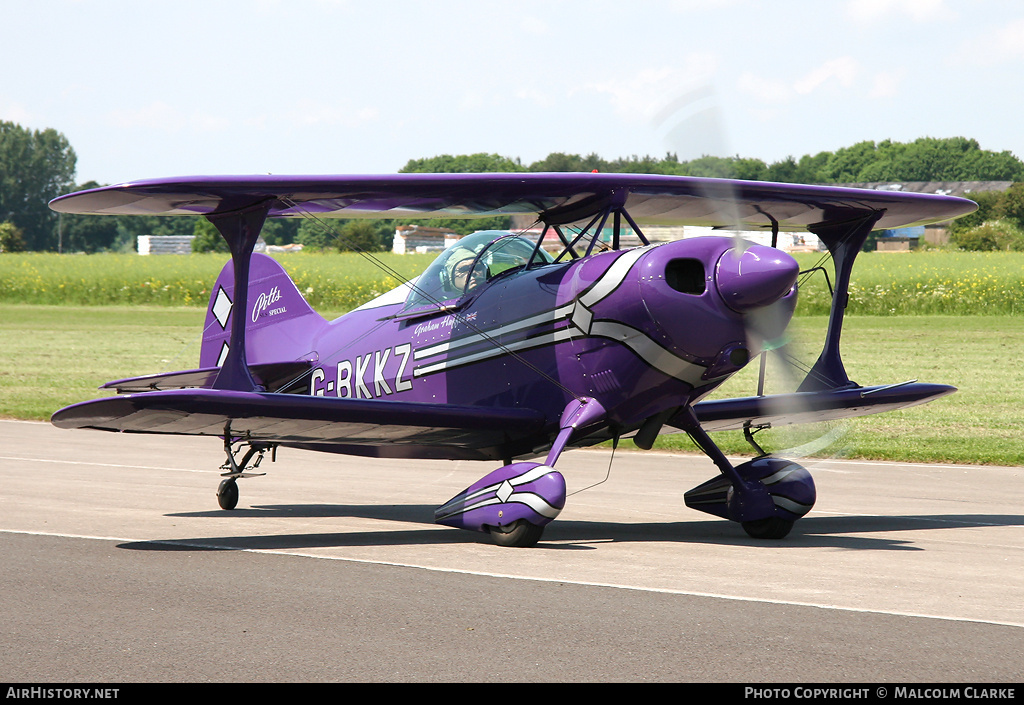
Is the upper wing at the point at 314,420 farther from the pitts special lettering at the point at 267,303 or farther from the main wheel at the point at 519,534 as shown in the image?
the pitts special lettering at the point at 267,303

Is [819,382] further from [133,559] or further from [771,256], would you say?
[133,559]

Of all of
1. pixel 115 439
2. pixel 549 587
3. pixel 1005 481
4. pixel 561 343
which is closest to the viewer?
pixel 549 587

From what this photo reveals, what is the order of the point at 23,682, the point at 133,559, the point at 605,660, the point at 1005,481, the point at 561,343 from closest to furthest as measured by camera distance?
the point at 23,682 → the point at 605,660 → the point at 133,559 → the point at 561,343 → the point at 1005,481

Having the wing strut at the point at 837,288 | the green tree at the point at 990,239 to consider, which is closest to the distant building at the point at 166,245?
the green tree at the point at 990,239

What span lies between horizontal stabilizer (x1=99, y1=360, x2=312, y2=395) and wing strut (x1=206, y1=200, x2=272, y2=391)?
2132 mm

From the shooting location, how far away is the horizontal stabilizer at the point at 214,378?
11.4 metres

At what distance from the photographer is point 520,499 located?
338 inches

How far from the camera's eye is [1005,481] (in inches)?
522

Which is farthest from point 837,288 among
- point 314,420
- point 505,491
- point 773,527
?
point 314,420

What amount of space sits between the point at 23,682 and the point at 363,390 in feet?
20.6

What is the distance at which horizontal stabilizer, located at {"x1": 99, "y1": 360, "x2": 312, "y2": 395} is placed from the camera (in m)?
11.4

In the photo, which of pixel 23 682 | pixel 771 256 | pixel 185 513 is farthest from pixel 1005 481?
pixel 23 682

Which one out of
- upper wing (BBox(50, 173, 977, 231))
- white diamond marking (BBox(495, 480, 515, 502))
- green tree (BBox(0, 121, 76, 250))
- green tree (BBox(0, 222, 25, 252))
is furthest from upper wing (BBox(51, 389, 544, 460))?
green tree (BBox(0, 121, 76, 250))

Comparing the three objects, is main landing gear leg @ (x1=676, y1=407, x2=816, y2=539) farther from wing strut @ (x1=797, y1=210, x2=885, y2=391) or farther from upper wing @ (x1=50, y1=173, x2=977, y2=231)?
upper wing @ (x1=50, y1=173, x2=977, y2=231)
